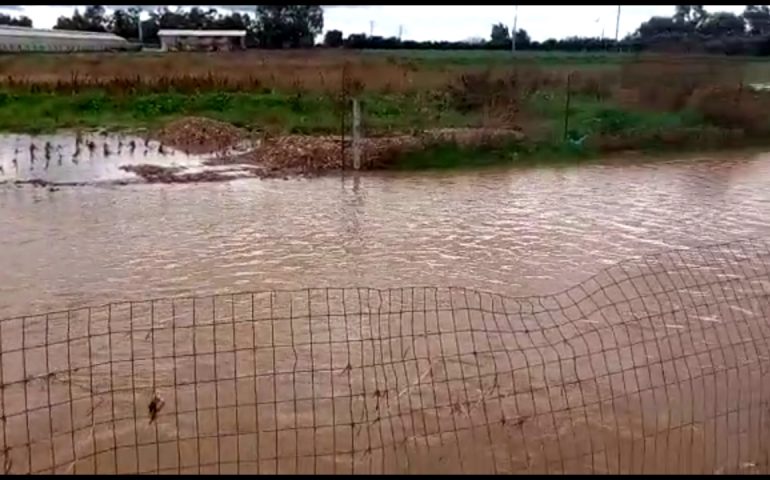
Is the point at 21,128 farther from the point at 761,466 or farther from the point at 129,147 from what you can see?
the point at 761,466

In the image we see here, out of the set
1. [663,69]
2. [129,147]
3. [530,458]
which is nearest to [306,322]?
[530,458]

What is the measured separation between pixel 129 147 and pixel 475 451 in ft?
40.4

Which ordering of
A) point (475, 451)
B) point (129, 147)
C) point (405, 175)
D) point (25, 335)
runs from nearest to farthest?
point (475, 451) → point (25, 335) → point (405, 175) → point (129, 147)

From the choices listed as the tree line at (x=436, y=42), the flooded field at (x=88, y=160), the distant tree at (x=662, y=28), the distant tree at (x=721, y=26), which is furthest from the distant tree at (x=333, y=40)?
the flooded field at (x=88, y=160)

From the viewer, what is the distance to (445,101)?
62.0ft

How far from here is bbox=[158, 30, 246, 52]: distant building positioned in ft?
110

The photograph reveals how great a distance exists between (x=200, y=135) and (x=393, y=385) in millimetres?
11643

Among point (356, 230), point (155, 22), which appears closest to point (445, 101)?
point (356, 230)

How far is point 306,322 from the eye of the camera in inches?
228

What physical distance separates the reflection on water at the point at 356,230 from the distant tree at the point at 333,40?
16.3m

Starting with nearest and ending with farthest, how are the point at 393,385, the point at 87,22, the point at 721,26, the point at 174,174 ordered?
the point at 393,385, the point at 174,174, the point at 721,26, the point at 87,22

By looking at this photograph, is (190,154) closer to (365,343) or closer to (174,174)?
(174,174)

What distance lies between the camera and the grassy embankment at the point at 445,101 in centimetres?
1574

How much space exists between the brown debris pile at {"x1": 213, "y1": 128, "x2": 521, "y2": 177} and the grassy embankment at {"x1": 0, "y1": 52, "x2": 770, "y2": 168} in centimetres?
37
